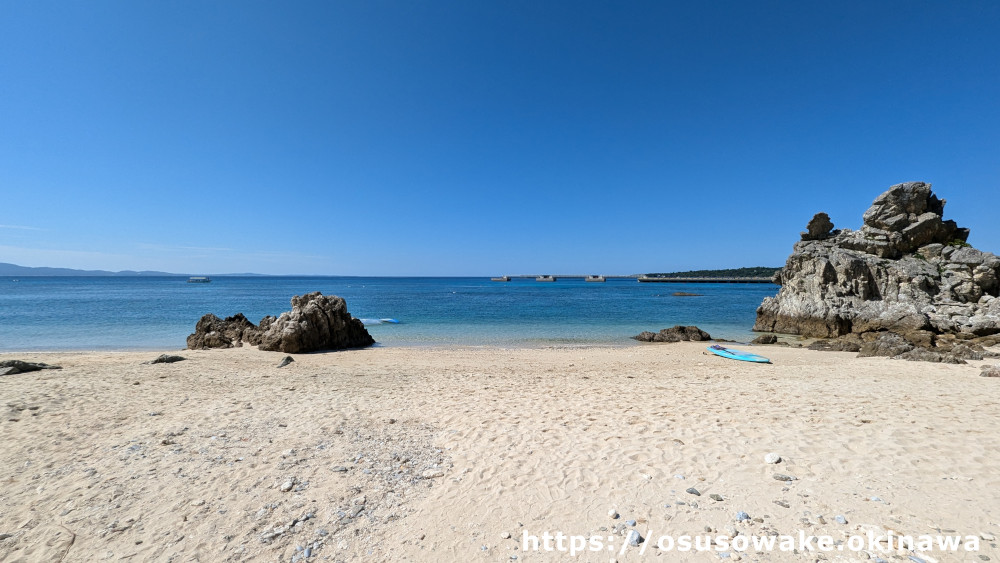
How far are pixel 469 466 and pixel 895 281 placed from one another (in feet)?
95.7

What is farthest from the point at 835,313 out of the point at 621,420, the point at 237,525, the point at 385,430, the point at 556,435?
the point at 237,525

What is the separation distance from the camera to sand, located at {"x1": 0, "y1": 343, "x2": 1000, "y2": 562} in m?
3.89

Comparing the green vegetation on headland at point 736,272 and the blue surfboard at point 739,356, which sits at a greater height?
the green vegetation on headland at point 736,272

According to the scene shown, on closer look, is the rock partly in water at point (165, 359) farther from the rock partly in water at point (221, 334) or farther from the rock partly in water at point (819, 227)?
the rock partly in water at point (819, 227)

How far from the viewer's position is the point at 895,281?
22812 millimetres

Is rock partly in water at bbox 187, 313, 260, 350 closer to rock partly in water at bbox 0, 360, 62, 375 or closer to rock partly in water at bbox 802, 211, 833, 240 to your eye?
rock partly in water at bbox 0, 360, 62, 375

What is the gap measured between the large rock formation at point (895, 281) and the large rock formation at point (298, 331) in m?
27.4

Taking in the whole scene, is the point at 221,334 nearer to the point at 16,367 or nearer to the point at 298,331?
the point at 298,331

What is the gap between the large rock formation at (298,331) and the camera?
58.5 feet

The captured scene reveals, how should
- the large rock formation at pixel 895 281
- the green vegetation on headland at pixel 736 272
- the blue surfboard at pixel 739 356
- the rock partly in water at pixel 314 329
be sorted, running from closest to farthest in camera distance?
1. the blue surfboard at pixel 739 356
2. the rock partly in water at pixel 314 329
3. the large rock formation at pixel 895 281
4. the green vegetation on headland at pixel 736 272

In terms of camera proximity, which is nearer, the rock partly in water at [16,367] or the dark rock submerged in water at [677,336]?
the rock partly in water at [16,367]

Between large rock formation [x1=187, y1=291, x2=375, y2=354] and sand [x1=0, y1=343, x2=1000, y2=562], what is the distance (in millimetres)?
7686

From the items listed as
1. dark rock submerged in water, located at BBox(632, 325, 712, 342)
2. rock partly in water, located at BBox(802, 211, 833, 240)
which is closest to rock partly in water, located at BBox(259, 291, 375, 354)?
dark rock submerged in water, located at BBox(632, 325, 712, 342)

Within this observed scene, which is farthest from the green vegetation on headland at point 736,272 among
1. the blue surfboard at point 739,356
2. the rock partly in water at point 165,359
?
the rock partly in water at point 165,359
